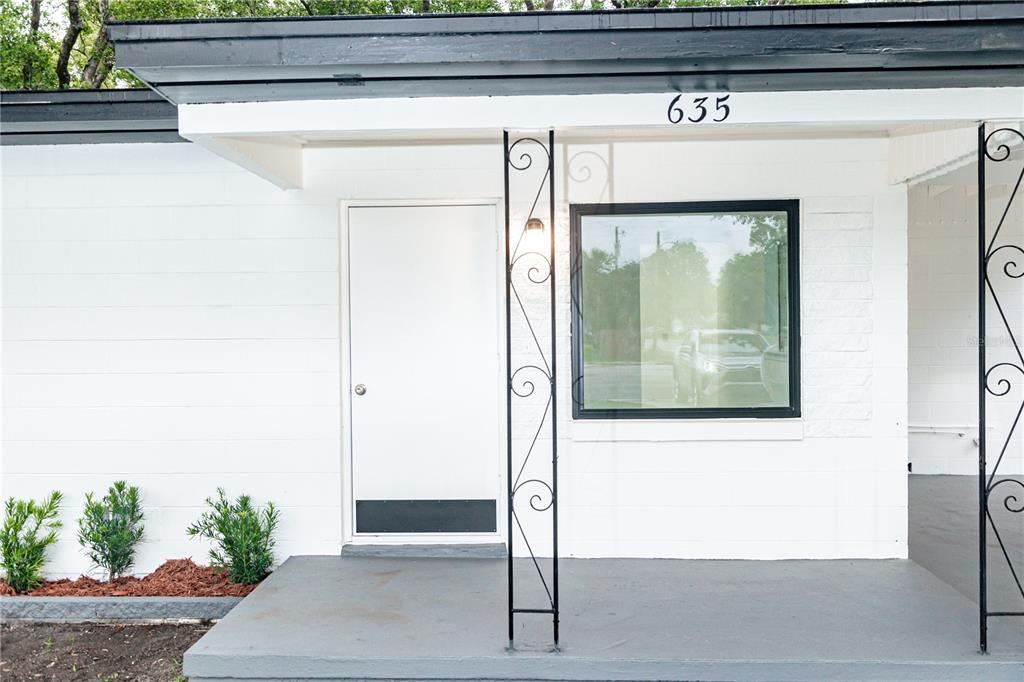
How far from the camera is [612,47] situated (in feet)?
8.59

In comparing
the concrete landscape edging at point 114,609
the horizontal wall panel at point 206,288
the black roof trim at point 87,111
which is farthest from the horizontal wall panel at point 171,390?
the black roof trim at point 87,111

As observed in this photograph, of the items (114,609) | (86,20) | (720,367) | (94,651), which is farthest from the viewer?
(86,20)

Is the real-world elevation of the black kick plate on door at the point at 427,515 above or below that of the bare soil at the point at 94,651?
above

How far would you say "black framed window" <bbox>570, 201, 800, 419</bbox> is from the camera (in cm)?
409

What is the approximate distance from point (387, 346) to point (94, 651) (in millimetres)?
1990

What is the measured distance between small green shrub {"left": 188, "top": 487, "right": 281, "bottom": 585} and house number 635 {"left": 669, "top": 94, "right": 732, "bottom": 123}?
286 centimetres

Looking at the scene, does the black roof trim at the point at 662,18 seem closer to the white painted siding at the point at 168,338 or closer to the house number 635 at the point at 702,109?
the house number 635 at the point at 702,109

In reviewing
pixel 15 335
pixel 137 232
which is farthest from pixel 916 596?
pixel 15 335

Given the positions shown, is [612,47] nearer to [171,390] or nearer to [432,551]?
[432,551]

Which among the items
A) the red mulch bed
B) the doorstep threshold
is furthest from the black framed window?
the red mulch bed

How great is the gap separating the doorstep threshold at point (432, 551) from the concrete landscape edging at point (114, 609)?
2.14 ft

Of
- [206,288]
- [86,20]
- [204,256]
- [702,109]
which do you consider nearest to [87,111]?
[204,256]

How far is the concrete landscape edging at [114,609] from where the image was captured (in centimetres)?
386

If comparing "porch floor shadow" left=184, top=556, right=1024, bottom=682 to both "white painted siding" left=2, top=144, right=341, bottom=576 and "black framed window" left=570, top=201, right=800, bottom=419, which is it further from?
"black framed window" left=570, top=201, right=800, bottom=419
